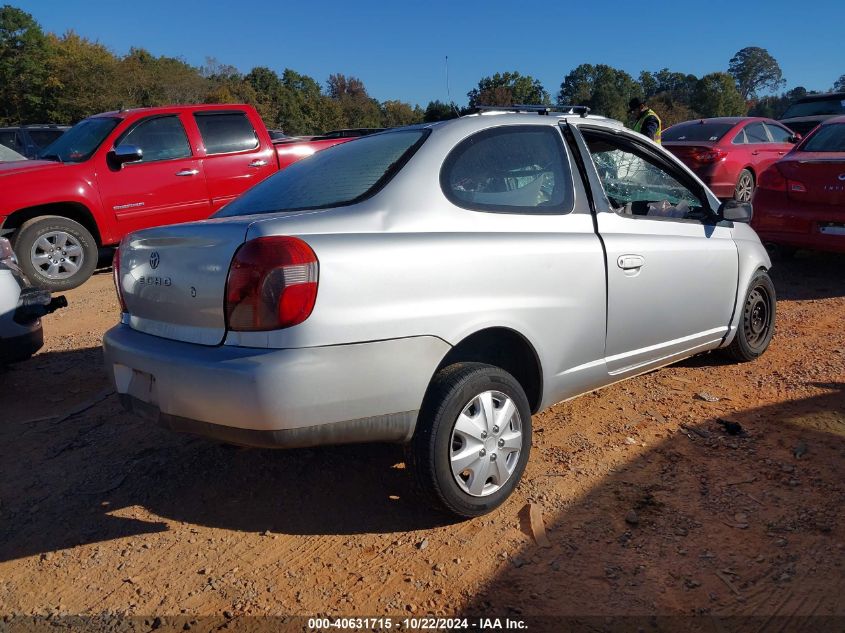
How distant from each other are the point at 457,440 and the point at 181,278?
4.12 feet

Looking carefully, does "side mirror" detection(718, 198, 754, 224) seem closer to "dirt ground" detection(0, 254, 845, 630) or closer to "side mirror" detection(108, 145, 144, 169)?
"dirt ground" detection(0, 254, 845, 630)

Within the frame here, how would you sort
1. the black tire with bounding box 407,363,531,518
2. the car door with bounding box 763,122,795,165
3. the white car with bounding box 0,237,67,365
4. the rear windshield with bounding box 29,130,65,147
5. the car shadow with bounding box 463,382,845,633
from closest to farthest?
the car shadow with bounding box 463,382,845,633
the black tire with bounding box 407,363,531,518
the white car with bounding box 0,237,67,365
the car door with bounding box 763,122,795,165
the rear windshield with bounding box 29,130,65,147

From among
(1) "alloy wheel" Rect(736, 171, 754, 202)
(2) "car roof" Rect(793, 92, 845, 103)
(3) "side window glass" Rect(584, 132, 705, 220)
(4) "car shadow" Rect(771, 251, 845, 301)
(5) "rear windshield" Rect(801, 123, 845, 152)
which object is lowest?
(4) "car shadow" Rect(771, 251, 845, 301)

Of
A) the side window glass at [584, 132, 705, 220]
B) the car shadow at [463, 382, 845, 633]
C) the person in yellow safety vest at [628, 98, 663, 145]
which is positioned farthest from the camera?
the person in yellow safety vest at [628, 98, 663, 145]

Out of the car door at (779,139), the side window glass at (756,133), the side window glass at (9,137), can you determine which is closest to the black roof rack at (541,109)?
the side window glass at (756,133)

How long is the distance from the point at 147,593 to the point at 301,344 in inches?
43.2

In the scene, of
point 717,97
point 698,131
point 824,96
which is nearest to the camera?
point 698,131

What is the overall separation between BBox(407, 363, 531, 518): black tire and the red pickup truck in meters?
5.66

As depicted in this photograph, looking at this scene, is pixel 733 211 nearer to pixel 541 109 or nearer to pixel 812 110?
pixel 541 109

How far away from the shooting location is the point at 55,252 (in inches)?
283

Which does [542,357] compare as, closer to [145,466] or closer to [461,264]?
[461,264]

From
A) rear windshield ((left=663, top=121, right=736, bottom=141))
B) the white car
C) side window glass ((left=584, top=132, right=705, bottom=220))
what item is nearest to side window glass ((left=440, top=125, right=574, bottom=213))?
side window glass ((left=584, top=132, right=705, bottom=220))

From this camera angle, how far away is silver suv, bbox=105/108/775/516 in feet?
8.27

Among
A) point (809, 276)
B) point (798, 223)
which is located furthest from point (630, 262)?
point (809, 276)
